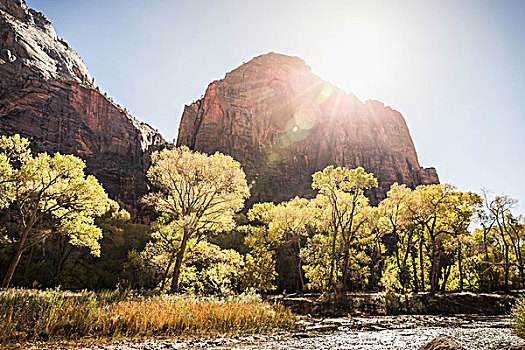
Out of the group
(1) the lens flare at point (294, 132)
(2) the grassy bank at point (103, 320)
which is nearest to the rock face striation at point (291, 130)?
(1) the lens flare at point (294, 132)

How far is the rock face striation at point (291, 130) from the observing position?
99.5 meters

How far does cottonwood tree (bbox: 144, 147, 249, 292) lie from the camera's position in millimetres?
18938

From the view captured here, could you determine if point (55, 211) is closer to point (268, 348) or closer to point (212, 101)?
point (268, 348)

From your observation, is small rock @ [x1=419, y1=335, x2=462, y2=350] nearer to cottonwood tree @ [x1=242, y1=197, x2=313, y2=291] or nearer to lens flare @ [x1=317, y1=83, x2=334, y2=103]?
cottonwood tree @ [x1=242, y1=197, x2=313, y2=291]

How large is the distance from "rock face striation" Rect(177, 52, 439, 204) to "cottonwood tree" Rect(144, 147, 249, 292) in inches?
2528

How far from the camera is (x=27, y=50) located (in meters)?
82.4

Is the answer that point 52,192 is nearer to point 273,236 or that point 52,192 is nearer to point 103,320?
point 103,320

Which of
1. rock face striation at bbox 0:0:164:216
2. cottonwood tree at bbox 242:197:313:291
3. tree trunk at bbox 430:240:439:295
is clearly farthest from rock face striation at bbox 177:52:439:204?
tree trunk at bbox 430:240:439:295

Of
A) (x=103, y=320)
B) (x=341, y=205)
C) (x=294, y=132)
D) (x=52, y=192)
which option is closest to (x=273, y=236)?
(x=341, y=205)

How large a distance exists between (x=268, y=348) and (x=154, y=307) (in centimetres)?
498

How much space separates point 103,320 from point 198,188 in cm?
1162

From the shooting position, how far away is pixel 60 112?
273ft

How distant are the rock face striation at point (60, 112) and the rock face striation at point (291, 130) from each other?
2385cm

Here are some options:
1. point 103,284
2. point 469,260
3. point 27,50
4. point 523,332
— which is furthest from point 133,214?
point 523,332
